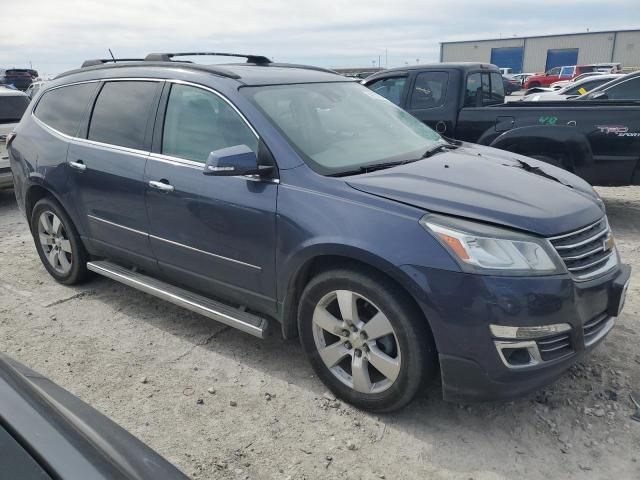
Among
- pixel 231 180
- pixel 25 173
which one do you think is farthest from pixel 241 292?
pixel 25 173

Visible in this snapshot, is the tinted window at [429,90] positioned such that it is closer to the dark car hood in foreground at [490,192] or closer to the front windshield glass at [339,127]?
the front windshield glass at [339,127]

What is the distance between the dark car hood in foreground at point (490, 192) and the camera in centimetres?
263

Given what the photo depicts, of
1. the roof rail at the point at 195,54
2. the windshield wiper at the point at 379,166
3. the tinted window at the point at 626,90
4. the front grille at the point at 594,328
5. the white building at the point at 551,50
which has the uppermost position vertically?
the roof rail at the point at 195,54

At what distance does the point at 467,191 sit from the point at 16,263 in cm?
462

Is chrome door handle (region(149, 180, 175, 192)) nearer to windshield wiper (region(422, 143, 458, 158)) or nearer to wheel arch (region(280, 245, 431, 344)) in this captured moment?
wheel arch (region(280, 245, 431, 344))

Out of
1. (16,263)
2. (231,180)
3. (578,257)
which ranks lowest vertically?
(16,263)

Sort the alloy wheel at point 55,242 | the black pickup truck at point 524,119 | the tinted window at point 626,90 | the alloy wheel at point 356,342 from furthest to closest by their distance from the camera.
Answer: the tinted window at point 626,90 < the black pickup truck at point 524,119 < the alloy wheel at point 55,242 < the alloy wheel at point 356,342

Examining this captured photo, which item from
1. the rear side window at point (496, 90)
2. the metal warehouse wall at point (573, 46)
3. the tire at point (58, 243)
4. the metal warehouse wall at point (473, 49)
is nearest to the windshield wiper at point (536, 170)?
the tire at point (58, 243)

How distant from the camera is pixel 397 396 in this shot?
281 cm

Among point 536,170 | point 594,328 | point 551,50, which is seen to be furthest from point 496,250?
point 551,50

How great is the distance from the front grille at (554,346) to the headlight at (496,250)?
1.04ft

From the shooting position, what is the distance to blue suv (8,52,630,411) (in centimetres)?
254

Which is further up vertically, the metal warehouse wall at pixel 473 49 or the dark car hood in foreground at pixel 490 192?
the dark car hood in foreground at pixel 490 192

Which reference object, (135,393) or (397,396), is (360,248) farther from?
(135,393)
